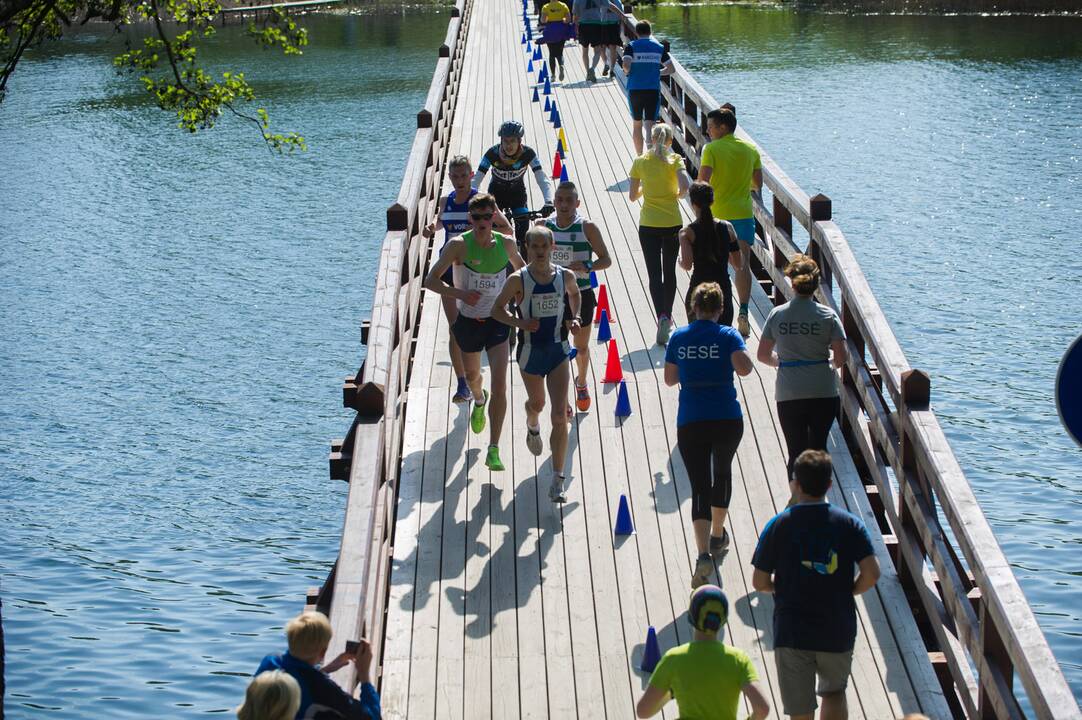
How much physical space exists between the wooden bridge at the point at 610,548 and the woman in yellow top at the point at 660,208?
625 mm

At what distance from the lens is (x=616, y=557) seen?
8.09 meters

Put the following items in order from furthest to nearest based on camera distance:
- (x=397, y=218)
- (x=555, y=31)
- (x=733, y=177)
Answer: (x=555, y=31), (x=733, y=177), (x=397, y=218)

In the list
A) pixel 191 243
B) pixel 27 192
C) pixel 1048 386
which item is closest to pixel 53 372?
pixel 191 243

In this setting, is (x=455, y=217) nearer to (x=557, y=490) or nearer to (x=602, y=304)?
(x=602, y=304)

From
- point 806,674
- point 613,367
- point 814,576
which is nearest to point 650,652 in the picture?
point 806,674

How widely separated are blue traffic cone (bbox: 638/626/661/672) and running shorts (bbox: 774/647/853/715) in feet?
3.11

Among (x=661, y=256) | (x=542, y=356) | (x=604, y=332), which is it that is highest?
(x=542, y=356)

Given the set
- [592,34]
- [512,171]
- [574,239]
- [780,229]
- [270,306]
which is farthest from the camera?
[270,306]

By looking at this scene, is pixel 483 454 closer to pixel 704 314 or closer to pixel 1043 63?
pixel 704 314

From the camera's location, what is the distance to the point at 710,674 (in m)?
5.29

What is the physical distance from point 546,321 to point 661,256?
3.12 meters

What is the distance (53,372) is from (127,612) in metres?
9.45

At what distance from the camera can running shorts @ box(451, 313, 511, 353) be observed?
9281mm

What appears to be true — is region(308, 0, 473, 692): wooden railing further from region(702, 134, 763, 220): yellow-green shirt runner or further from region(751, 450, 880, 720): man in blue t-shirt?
region(702, 134, 763, 220): yellow-green shirt runner
